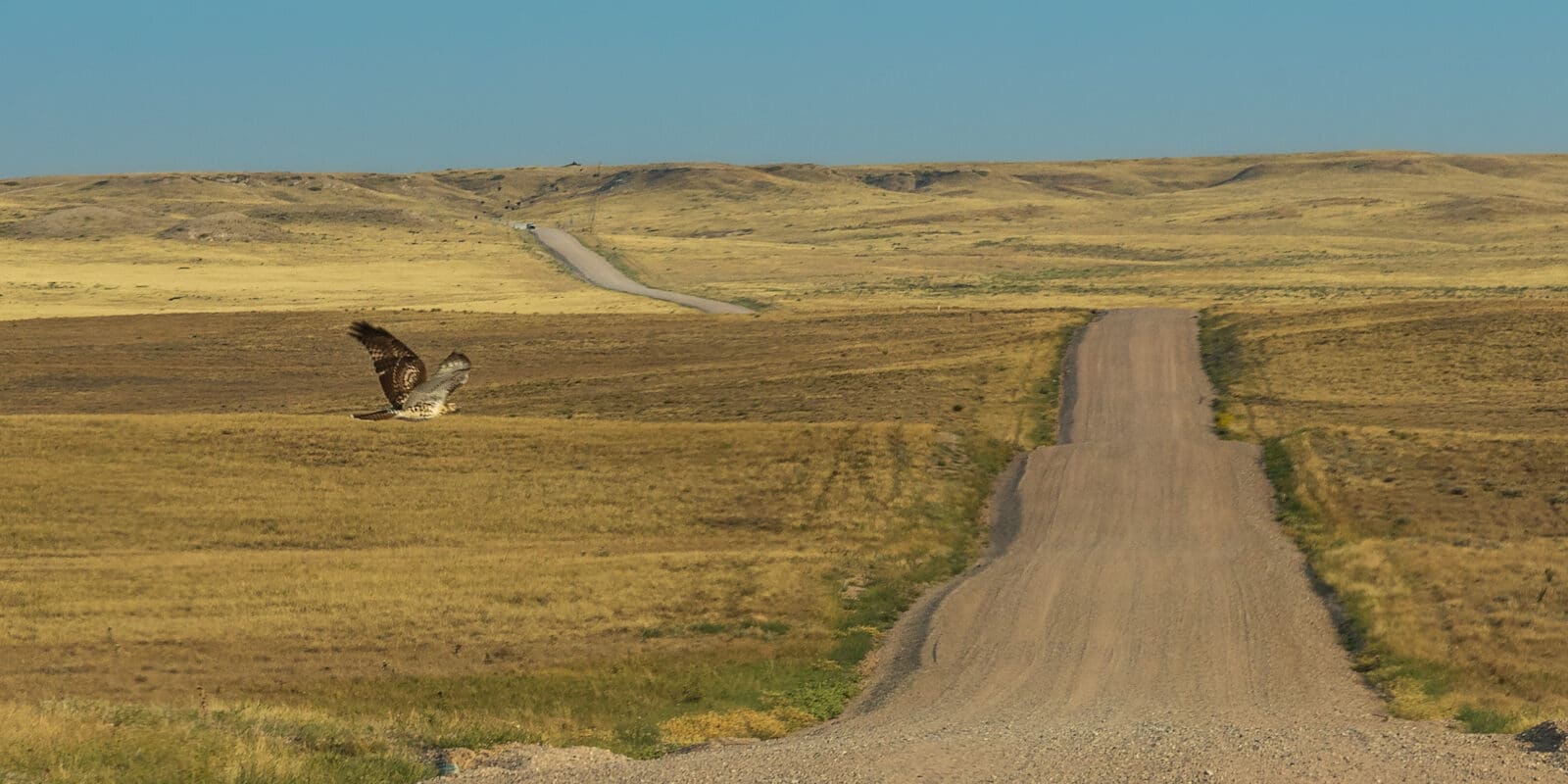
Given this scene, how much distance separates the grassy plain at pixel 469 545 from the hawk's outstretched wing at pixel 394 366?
13.9 ft

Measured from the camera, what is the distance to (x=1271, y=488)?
154 ft

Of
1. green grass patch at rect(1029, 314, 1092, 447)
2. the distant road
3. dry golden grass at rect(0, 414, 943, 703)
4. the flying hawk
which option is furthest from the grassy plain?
the distant road

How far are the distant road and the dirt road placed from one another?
57.0 metres

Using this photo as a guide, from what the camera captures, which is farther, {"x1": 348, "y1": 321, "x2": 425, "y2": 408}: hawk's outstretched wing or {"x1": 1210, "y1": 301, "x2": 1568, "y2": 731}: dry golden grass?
{"x1": 1210, "y1": 301, "x2": 1568, "y2": 731}: dry golden grass

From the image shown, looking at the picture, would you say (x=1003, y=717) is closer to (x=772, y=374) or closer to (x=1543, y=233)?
(x=772, y=374)

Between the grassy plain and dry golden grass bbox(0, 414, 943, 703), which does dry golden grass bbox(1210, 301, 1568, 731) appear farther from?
dry golden grass bbox(0, 414, 943, 703)

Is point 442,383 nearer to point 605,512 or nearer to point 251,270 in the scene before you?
point 605,512

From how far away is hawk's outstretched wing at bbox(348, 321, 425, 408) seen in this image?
1997 cm

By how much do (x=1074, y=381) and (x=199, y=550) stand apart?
36098 mm

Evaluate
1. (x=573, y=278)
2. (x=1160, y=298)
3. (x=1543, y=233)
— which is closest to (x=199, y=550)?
(x=1160, y=298)

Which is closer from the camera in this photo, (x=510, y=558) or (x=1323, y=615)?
(x=1323, y=615)

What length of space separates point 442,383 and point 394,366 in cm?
71

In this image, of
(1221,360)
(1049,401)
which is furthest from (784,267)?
(1049,401)

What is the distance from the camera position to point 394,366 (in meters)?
20.1
